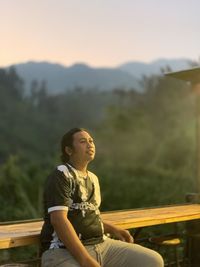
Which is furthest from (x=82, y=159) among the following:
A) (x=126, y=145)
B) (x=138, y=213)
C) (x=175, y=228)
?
(x=126, y=145)

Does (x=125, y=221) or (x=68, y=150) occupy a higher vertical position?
(x=68, y=150)

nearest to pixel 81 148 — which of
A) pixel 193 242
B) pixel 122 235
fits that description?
pixel 122 235

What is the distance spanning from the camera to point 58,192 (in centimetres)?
239

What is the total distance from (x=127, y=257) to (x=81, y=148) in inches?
24.6

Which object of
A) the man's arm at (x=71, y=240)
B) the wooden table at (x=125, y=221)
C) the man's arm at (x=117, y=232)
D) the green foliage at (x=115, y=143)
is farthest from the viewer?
the green foliage at (x=115, y=143)

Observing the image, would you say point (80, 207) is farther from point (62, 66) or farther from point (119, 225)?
point (62, 66)

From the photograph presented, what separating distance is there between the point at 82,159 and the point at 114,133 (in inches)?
902

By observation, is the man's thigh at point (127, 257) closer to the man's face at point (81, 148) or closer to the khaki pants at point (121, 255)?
the khaki pants at point (121, 255)

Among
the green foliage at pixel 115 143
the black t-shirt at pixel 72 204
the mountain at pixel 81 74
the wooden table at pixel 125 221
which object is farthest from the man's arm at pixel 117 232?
the mountain at pixel 81 74

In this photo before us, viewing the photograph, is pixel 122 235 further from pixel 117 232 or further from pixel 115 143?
pixel 115 143

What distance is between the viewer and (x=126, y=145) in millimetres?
24734

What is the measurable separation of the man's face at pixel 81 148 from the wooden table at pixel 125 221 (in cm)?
45

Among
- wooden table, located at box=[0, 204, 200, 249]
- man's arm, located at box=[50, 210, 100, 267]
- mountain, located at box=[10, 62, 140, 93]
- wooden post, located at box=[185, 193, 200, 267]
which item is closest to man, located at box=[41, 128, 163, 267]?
man's arm, located at box=[50, 210, 100, 267]

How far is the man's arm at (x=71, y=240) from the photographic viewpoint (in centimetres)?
231
